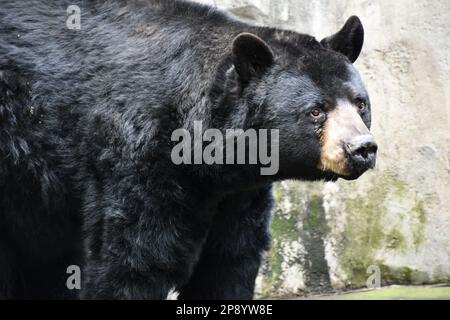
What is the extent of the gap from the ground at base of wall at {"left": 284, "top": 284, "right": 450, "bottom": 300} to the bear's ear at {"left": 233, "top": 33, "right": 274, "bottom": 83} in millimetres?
3378

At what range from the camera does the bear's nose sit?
7215 mm

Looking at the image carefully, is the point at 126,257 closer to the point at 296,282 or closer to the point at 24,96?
the point at 24,96

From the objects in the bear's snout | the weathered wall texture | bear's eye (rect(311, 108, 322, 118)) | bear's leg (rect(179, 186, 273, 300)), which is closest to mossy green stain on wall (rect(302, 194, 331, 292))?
the weathered wall texture

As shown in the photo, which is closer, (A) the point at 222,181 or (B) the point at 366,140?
(B) the point at 366,140

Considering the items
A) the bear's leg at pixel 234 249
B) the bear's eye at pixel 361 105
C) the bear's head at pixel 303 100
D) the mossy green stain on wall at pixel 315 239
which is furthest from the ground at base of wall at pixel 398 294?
the bear's eye at pixel 361 105

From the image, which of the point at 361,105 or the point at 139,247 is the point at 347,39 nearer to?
the point at 361,105

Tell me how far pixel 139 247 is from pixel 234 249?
932mm

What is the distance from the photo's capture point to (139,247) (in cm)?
768

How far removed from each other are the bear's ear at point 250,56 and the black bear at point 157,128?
0.01 m

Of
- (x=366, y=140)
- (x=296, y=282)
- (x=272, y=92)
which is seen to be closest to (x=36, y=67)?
(x=272, y=92)

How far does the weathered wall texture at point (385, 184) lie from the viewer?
10961 millimetres

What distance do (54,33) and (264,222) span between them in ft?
7.84

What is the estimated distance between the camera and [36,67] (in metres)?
8.17

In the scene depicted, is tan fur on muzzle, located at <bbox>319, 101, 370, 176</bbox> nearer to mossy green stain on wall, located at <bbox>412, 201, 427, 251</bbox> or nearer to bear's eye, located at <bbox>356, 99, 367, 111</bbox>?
bear's eye, located at <bbox>356, 99, 367, 111</bbox>
